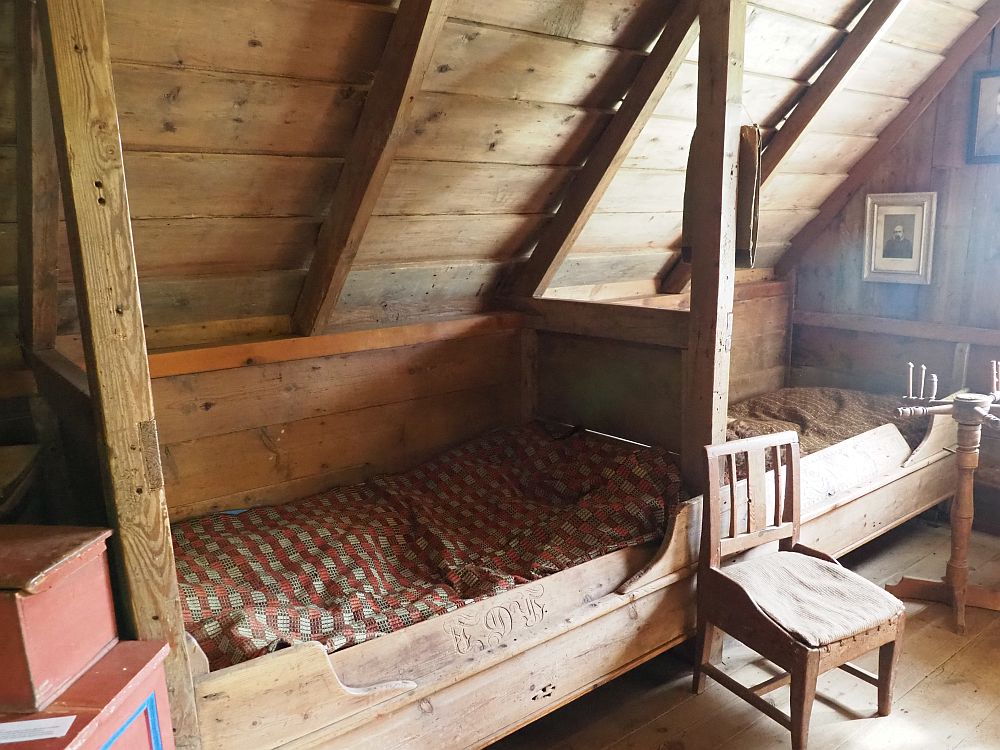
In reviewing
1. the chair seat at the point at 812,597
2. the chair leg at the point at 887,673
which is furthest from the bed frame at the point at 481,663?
the chair leg at the point at 887,673

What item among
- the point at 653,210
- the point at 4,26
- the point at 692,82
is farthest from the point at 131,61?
the point at 653,210

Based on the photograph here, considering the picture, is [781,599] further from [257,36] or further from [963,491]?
[257,36]

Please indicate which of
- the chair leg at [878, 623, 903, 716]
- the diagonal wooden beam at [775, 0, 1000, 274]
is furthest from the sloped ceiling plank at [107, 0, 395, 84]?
the diagonal wooden beam at [775, 0, 1000, 274]

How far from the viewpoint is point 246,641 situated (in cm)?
159

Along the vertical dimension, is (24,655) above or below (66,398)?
below

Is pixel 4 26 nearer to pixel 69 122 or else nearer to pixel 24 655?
pixel 69 122

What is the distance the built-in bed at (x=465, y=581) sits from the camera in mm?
1583

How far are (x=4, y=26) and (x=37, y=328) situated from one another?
78cm

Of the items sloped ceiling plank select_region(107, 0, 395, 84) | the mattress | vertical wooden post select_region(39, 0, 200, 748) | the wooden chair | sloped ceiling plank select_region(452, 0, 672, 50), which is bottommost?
the wooden chair

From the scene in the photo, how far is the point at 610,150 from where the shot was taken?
2516mm

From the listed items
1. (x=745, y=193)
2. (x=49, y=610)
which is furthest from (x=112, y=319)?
(x=745, y=193)

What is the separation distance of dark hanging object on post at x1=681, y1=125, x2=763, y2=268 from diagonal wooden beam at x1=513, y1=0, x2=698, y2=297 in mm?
327

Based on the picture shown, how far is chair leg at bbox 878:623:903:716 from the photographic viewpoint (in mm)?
2064

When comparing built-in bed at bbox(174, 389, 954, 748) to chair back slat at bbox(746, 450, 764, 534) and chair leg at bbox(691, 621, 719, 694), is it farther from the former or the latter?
chair back slat at bbox(746, 450, 764, 534)
